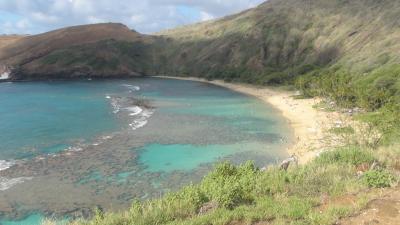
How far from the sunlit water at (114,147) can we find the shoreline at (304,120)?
158cm

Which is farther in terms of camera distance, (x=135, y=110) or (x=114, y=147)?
(x=135, y=110)

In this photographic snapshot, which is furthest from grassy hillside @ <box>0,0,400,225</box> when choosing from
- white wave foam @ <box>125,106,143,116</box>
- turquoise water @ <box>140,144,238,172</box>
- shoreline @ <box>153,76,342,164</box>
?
white wave foam @ <box>125,106,143,116</box>

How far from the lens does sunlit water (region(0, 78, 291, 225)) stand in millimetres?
30953

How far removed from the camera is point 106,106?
80.8 metres

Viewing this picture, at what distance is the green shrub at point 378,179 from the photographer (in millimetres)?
16500

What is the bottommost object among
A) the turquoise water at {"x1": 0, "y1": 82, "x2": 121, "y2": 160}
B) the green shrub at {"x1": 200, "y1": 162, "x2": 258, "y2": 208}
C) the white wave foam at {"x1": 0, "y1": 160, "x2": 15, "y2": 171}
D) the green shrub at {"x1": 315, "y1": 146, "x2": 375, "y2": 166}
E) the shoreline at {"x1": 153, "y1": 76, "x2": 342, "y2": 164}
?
the white wave foam at {"x1": 0, "y1": 160, "x2": 15, "y2": 171}

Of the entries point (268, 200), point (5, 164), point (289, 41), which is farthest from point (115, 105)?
point (289, 41)

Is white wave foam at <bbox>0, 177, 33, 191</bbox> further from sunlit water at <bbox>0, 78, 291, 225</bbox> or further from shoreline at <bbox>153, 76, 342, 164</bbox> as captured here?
shoreline at <bbox>153, 76, 342, 164</bbox>

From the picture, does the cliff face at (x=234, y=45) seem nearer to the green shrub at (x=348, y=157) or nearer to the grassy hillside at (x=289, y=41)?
the grassy hillside at (x=289, y=41)

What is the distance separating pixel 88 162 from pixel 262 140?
63.1 feet

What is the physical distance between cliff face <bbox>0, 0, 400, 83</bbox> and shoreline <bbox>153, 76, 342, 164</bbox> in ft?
75.5

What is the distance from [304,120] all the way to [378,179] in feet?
151

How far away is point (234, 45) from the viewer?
16212 cm

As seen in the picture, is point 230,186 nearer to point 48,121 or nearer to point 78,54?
point 48,121
